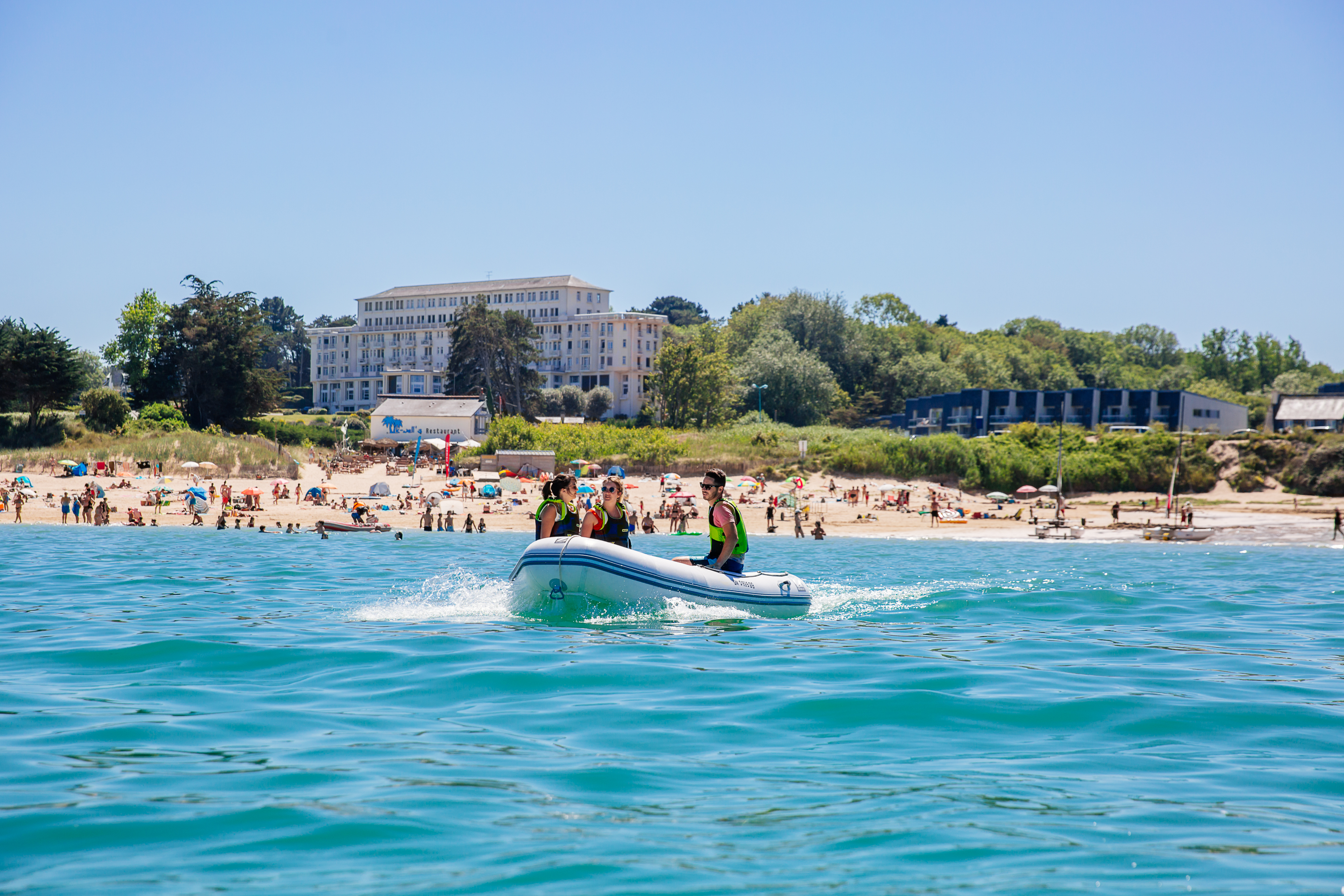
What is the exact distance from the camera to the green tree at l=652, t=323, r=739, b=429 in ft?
244

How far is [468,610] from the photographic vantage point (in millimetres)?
11828

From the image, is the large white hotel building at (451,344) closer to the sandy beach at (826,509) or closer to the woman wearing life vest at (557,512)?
the sandy beach at (826,509)

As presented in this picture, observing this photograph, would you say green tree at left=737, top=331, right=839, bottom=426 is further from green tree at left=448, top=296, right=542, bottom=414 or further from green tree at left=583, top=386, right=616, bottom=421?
green tree at left=583, top=386, right=616, bottom=421

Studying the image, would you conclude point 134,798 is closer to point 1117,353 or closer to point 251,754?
point 251,754

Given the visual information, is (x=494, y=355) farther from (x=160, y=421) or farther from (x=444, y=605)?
(x=444, y=605)

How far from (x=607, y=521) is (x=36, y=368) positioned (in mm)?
49440

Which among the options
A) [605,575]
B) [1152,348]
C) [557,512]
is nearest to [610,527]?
[557,512]

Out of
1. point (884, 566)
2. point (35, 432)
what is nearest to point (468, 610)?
point (884, 566)

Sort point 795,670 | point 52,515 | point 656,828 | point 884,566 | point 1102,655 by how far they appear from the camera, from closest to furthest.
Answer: point 656,828 → point 795,670 → point 1102,655 → point 884,566 → point 52,515

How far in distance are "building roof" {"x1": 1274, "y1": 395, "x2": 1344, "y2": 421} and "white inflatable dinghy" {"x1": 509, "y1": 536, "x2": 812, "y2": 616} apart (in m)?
65.0

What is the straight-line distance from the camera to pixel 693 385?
7425 cm

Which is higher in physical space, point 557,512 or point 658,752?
point 557,512

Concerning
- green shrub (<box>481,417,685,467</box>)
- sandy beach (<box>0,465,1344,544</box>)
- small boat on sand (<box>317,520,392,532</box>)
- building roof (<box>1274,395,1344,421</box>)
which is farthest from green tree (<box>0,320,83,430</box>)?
building roof (<box>1274,395,1344,421</box>)

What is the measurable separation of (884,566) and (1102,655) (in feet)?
41.9
